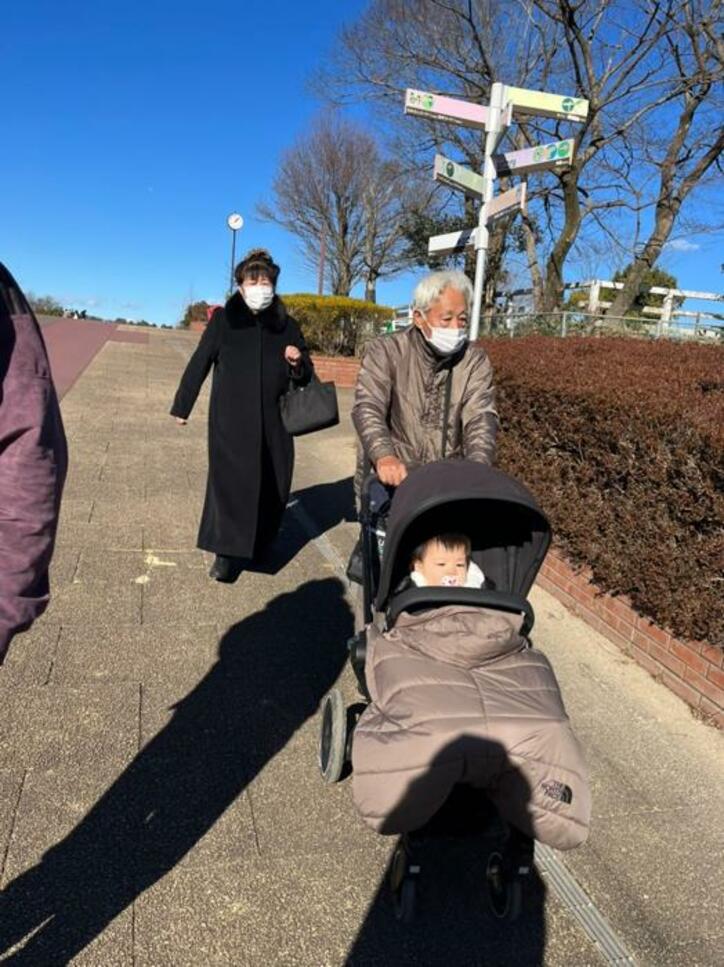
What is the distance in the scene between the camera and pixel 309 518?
6.61 meters

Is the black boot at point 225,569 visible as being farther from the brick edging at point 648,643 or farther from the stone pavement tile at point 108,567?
the brick edging at point 648,643

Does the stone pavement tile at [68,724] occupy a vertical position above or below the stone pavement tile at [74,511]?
above

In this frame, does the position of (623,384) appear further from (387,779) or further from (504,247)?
(504,247)

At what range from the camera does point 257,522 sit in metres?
4.95

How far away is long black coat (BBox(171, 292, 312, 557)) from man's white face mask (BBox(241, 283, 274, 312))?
0.09m

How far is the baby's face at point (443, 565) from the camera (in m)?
2.60

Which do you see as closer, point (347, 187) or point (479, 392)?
point (479, 392)

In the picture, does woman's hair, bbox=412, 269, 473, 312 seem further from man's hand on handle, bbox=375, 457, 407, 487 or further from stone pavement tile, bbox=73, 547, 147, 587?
stone pavement tile, bbox=73, 547, 147, 587

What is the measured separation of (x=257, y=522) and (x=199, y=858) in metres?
2.65

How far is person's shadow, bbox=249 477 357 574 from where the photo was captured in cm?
545

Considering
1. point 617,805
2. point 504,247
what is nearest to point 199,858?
point 617,805

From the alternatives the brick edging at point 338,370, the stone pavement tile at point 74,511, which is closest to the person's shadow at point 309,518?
the stone pavement tile at point 74,511

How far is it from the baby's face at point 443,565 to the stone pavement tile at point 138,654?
157 cm

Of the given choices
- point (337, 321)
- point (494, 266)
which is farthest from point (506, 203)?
point (494, 266)
